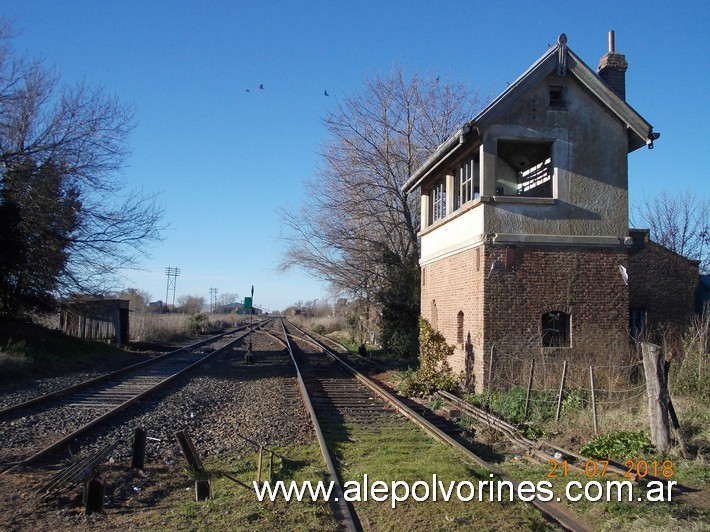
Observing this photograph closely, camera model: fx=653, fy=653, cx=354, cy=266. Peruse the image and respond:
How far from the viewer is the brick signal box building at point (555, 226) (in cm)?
1464

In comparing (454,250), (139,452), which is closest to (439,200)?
(454,250)

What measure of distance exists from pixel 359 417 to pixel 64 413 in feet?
18.2

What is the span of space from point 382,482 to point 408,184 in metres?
15.3

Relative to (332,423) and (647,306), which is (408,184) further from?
(332,423)

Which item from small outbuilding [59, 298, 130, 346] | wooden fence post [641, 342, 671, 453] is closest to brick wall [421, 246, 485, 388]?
wooden fence post [641, 342, 671, 453]

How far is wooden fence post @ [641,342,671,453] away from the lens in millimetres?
8352

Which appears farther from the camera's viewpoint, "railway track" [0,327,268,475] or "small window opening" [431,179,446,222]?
"small window opening" [431,179,446,222]

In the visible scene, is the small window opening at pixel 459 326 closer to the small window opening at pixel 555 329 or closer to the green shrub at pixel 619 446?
the small window opening at pixel 555 329

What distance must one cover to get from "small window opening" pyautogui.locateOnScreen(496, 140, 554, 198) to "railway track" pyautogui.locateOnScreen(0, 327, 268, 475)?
10560 mm

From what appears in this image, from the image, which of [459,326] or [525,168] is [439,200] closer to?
[525,168]

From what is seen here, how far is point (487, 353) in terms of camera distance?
569 inches

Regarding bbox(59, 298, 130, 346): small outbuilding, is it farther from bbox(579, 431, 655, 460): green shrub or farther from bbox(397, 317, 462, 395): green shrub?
bbox(579, 431, 655, 460): green shrub

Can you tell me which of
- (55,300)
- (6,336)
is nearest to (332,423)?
(6,336)

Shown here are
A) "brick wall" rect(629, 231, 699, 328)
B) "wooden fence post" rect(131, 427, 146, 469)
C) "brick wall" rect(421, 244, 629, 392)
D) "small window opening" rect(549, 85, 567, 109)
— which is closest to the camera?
"wooden fence post" rect(131, 427, 146, 469)
